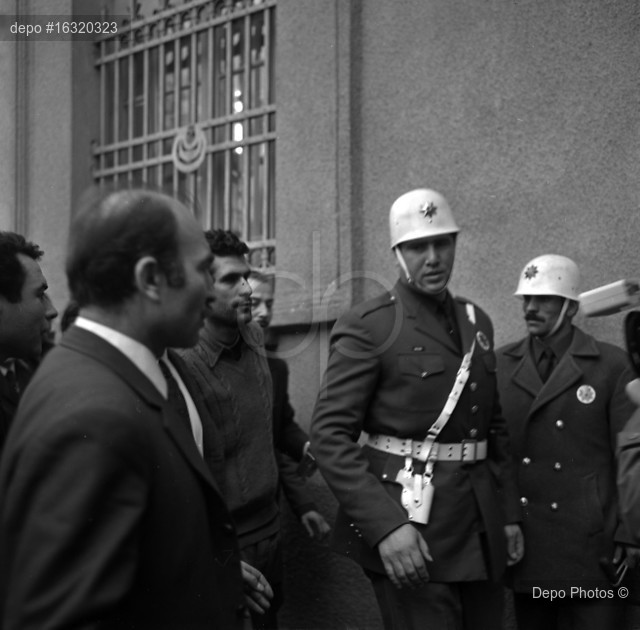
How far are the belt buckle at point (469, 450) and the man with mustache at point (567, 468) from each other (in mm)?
637

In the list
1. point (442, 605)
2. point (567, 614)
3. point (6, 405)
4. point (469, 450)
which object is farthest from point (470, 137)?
point (6, 405)

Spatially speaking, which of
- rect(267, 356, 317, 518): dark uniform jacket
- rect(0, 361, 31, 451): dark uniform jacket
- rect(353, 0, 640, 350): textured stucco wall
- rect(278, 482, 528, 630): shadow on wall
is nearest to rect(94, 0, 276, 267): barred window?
rect(353, 0, 640, 350): textured stucco wall

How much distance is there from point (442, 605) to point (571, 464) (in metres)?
1.02

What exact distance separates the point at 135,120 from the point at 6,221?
1.41m

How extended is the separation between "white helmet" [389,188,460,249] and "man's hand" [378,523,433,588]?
1.17m

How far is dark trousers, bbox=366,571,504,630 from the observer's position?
3.74 m

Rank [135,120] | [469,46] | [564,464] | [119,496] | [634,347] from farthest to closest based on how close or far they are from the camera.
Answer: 1. [135,120]
2. [469,46]
3. [564,464]
4. [634,347]
5. [119,496]

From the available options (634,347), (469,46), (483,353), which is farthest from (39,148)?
(634,347)

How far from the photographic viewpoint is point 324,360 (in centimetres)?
584

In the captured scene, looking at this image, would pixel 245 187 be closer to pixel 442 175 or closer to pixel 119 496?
pixel 442 175

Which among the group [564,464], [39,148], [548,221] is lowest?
[564,464]

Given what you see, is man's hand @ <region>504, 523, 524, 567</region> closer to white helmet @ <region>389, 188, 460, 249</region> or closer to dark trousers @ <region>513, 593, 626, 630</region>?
dark trousers @ <region>513, 593, 626, 630</region>

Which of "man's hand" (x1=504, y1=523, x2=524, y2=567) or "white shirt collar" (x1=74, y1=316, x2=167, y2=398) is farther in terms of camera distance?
"man's hand" (x1=504, y1=523, x2=524, y2=567)

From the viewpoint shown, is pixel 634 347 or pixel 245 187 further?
pixel 245 187
